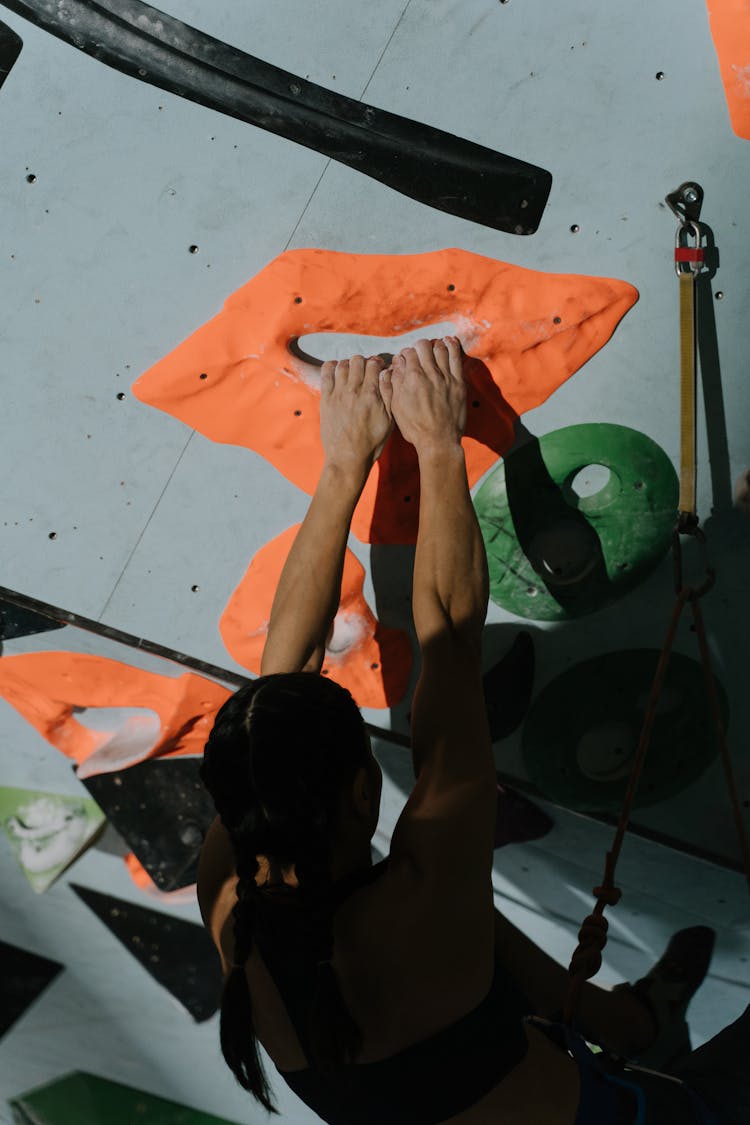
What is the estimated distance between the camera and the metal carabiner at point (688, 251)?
116cm

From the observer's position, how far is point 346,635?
135 centimetres

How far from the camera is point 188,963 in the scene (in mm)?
1726

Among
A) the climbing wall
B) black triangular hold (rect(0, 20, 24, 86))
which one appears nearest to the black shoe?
the climbing wall

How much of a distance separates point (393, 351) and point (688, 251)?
1.20 feet

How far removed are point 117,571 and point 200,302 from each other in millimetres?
365

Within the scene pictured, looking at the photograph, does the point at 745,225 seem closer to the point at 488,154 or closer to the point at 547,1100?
the point at 488,154

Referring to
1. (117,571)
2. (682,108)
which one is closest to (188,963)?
(117,571)

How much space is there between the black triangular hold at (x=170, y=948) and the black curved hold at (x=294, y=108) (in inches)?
47.9

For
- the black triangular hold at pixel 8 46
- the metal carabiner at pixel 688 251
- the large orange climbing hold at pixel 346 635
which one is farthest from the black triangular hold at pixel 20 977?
the metal carabiner at pixel 688 251

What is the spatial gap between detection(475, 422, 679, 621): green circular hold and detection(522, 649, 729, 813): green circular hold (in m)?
0.11

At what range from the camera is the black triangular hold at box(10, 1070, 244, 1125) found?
6.30 ft

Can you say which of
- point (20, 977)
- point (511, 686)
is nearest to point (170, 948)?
point (20, 977)

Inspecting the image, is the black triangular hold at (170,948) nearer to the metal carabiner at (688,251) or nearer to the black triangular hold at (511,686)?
the black triangular hold at (511,686)

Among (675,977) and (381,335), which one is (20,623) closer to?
(381,335)
